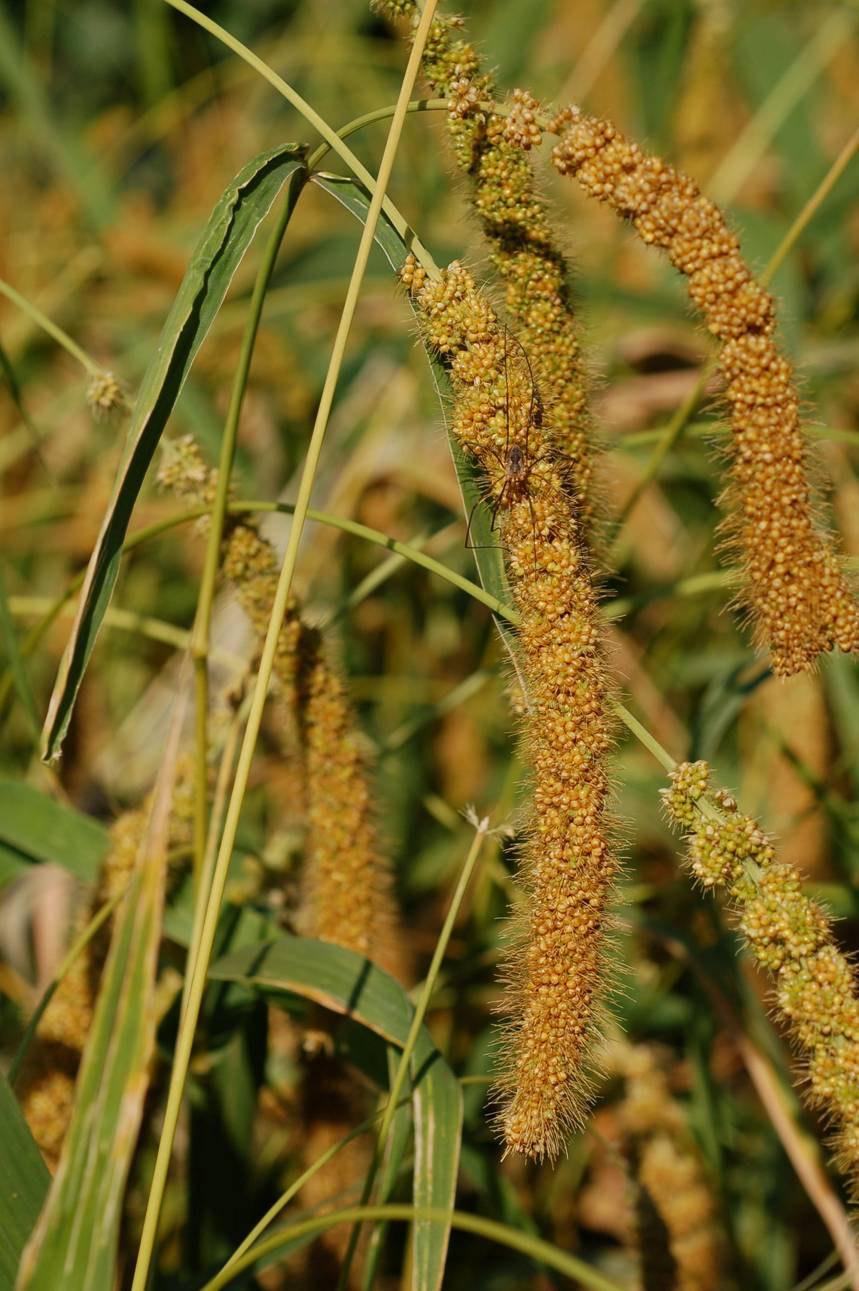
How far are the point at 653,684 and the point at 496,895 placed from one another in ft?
2.81

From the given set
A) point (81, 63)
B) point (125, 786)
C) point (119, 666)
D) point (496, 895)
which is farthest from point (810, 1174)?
point (81, 63)

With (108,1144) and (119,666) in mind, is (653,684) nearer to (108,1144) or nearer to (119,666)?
(119,666)

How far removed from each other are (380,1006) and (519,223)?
30.7 inches

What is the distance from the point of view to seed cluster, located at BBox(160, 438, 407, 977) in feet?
4.29

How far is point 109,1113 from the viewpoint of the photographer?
0.98 metres

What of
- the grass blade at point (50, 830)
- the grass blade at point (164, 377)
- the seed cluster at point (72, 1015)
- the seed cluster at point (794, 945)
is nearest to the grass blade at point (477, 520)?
the grass blade at point (164, 377)

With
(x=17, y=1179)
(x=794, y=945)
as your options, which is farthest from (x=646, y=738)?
(x=17, y=1179)

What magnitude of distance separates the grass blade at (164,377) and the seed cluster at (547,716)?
20 cm

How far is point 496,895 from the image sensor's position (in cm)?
178

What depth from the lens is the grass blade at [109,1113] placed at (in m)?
0.92

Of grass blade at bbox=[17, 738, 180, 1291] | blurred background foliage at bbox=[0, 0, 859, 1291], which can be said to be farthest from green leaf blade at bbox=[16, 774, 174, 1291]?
blurred background foliage at bbox=[0, 0, 859, 1291]

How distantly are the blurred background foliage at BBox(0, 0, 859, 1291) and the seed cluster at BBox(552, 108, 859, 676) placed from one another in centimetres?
14

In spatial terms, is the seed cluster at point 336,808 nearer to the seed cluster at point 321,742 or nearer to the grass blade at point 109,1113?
the seed cluster at point 321,742

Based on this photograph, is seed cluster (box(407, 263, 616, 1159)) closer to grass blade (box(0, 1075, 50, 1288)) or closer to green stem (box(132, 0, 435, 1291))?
green stem (box(132, 0, 435, 1291))
